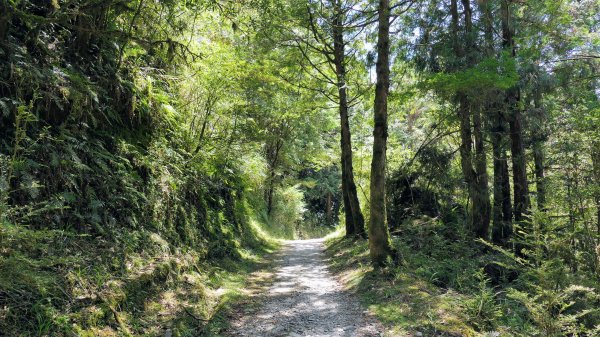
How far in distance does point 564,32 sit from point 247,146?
35.2ft

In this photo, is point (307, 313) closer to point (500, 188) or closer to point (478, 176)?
point (478, 176)

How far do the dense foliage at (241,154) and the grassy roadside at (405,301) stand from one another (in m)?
0.10

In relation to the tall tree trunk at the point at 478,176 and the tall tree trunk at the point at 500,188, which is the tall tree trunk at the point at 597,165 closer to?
the tall tree trunk at the point at 478,176

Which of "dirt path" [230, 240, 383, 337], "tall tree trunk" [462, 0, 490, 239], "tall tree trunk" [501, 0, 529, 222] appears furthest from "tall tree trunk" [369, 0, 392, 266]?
"tall tree trunk" [501, 0, 529, 222]

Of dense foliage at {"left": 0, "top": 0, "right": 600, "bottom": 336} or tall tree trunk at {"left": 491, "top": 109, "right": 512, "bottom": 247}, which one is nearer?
dense foliage at {"left": 0, "top": 0, "right": 600, "bottom": 336}

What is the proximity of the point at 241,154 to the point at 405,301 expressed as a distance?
7.13 meters

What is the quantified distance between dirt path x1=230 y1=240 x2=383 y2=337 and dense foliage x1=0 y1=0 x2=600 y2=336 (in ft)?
2.16

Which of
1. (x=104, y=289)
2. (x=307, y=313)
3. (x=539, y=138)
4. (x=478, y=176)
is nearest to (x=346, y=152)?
(x=478, y=176)

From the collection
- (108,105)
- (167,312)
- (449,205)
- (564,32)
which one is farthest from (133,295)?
(564,32)

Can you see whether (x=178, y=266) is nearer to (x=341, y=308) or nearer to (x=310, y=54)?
(x=341, y=308)

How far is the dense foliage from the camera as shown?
449 cm

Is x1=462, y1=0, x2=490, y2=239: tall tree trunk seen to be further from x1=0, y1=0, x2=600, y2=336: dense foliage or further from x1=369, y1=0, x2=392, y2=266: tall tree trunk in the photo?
x1=369, y1=0, x2=392, y2=266: tall tree trunk

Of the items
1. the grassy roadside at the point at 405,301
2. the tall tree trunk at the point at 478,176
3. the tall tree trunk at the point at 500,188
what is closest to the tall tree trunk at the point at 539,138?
the tall tree trunk at the point at 500,188

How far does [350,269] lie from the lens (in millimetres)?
9820
